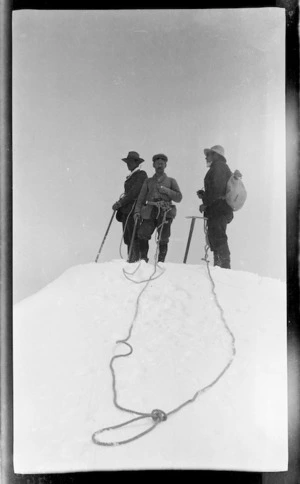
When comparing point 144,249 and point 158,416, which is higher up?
point 144,249

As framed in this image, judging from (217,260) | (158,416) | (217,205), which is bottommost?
(158,416)

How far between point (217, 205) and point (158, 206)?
0.13 m

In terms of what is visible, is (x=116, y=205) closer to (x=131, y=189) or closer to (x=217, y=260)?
(x=131, y=189)

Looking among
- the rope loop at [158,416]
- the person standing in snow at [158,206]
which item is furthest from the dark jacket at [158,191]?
the rope loop at [158,416]

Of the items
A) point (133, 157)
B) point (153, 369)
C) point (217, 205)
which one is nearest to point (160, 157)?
point (133, 157)

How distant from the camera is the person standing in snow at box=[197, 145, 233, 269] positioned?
1007 mm

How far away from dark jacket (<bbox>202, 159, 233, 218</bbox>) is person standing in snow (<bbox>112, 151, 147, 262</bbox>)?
0.45ft

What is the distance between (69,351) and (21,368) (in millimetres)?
111

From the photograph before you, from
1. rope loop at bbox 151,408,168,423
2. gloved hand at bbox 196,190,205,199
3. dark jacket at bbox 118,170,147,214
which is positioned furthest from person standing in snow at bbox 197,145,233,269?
rope loop at bbox 151,408,168,423

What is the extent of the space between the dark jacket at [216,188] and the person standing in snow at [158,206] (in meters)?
0.06

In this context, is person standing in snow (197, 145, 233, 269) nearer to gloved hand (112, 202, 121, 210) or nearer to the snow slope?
the snow slope

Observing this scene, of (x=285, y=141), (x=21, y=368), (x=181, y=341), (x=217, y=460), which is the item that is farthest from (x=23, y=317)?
(x=285, y=141)

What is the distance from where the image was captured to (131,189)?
1.03 meters

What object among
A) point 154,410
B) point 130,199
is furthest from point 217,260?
point 154,410
